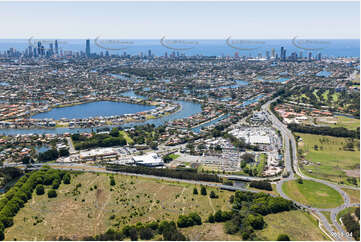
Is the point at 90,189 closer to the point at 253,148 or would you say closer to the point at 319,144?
the point at 253,148

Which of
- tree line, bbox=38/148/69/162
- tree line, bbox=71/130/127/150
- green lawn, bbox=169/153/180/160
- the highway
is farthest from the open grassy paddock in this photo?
tree line, bbox=71/130/127/150

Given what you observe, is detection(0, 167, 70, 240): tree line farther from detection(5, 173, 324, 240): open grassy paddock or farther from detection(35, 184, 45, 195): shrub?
detection(5, 173, 324, 240): open grassy paddock

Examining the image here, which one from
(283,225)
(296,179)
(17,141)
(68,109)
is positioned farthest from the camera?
(68,109)

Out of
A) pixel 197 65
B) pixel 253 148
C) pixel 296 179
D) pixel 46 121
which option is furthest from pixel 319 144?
pixel 197 65

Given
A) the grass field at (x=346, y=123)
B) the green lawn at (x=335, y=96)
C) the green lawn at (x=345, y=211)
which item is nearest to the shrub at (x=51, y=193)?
the green lawn at (x=345, y=211)

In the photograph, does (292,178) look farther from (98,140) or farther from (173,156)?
(98,140)

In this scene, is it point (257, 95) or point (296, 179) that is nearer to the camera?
point (296, 179)
